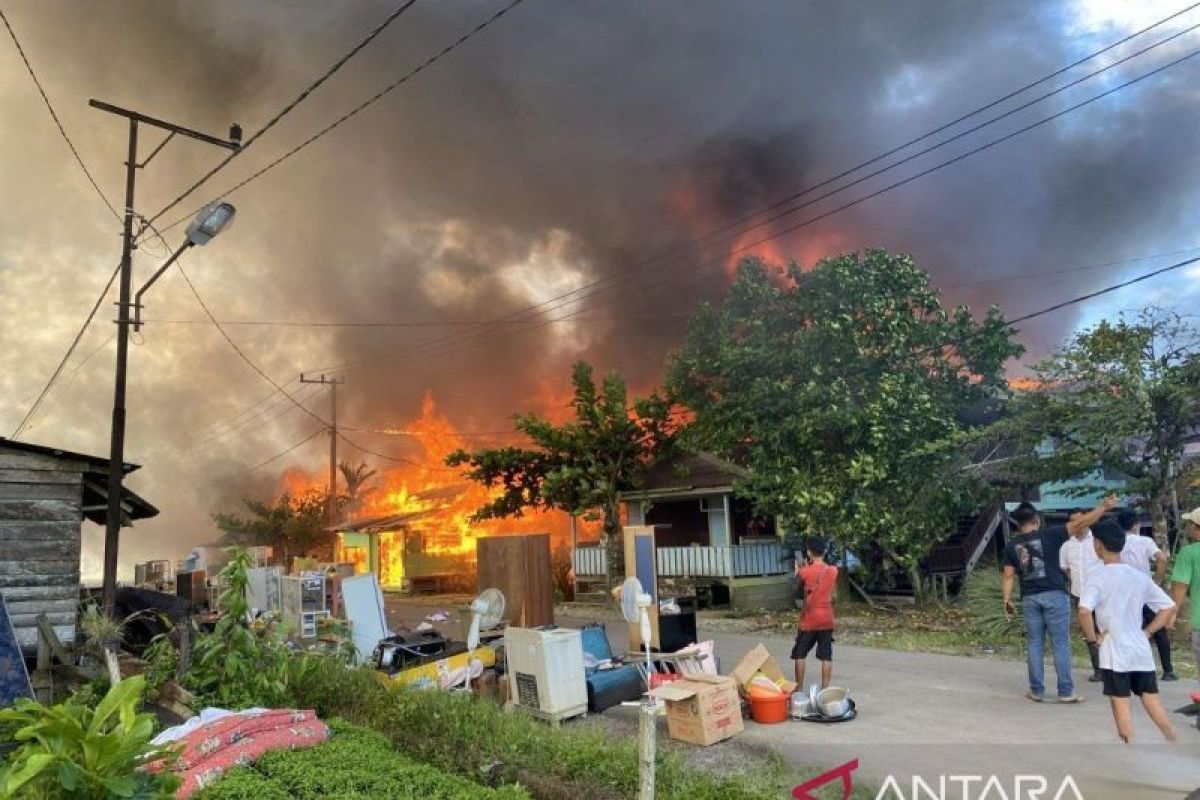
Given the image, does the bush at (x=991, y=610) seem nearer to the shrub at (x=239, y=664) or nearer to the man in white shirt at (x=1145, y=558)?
the man in white shirt at (x=1145, y=558)

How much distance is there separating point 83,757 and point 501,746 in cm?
269

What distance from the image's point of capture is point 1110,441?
1195 centimetres

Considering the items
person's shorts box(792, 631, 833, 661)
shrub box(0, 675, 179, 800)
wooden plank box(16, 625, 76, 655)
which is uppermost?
shrub box(0, 675, 179, 800)

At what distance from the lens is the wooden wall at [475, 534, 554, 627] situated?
36.2ft

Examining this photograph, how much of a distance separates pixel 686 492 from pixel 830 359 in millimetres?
5998

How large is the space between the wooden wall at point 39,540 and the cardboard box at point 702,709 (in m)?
8.59

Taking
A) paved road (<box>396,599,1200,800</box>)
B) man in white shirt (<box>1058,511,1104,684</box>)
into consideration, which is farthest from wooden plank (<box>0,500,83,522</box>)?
man in white shirt (<box>1058,511,1104,684</box>)

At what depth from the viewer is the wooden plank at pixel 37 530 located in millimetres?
9930

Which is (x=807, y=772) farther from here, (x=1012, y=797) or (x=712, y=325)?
(x=712, y=325)

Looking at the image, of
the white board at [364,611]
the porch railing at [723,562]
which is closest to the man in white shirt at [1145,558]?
the white board at [364,611]

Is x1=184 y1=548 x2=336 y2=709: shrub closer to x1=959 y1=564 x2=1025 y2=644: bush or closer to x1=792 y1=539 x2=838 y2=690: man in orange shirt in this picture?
x1=792 y1=539 x2=838 y2=690: man in orange shirt

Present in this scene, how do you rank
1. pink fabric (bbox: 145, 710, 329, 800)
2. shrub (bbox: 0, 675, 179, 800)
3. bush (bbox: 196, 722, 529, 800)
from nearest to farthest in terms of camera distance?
shrub (bbox: 0, 675, 179, 800)
bush (bbox: 196, 722, 529, 800)
pink fabric (bbox: 145, 710, 329, 800)

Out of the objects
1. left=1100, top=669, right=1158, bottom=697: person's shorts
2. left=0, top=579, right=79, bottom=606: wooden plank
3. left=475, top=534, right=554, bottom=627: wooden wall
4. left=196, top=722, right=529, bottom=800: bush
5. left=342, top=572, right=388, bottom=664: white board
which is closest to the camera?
left=196, top=722, right=529, bottom=800: bush

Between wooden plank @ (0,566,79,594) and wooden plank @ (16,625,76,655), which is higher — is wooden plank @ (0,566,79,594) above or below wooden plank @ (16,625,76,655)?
above
